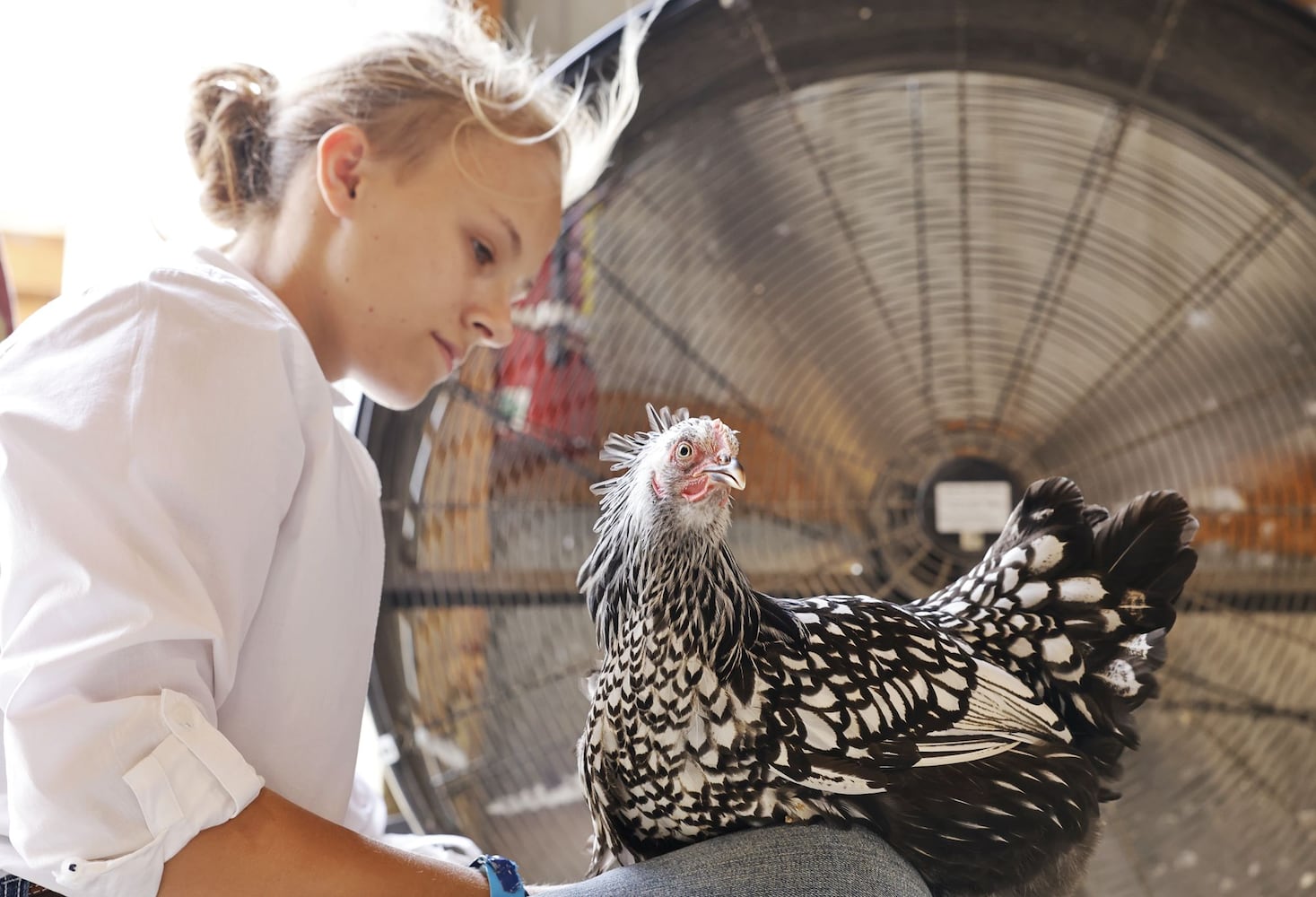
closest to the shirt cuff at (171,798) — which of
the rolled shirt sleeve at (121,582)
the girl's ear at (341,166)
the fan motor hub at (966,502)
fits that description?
the rolled shirt sleeve at (121,582)

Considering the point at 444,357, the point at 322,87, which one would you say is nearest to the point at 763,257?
the point at 444,357

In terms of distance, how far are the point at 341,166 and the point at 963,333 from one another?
1.92 feet

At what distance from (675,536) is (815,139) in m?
0.53

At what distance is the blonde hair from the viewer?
929 millimetres

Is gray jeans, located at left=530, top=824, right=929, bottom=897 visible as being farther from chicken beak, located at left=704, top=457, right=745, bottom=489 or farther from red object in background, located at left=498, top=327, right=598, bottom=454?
red object in background, located at left=498, top=327, right=598, bottom=454

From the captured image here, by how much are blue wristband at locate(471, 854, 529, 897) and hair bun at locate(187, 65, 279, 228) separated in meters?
0.62

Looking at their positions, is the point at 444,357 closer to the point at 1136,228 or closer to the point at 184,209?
the point at 184,209

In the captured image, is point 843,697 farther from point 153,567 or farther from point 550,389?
point 550,389

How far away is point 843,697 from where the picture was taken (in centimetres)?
67

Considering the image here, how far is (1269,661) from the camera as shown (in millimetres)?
969

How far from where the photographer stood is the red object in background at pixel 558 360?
1.10 metres

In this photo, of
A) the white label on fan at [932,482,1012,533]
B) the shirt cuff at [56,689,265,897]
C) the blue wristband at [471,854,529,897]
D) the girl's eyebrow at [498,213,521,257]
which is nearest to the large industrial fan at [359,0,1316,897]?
the white label on fan at [932,482,1012,533]

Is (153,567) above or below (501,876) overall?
above

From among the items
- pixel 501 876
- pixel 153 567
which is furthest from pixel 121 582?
pixel 501 876
